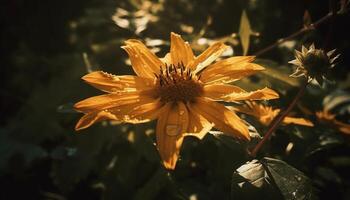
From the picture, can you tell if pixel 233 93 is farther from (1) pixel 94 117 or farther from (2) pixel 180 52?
(1) pixel 94 117

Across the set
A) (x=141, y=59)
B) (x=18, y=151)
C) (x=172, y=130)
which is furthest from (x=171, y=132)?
(x=18, y=151)

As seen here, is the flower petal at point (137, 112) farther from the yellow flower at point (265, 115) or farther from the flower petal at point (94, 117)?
the yellow flower at point (265, 115)

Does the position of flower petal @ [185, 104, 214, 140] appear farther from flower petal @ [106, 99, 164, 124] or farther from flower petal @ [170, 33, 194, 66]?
flower petal @ [170, 33, 194, 66]

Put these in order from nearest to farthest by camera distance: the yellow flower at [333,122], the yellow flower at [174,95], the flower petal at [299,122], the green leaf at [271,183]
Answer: the green leaf at [271,183], the yellow flower at [174,95], the flower petal at [299,122], the yellow flower at [333,122]

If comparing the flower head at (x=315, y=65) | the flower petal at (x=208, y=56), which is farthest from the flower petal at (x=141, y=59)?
the flower head at (x=315, y=65)

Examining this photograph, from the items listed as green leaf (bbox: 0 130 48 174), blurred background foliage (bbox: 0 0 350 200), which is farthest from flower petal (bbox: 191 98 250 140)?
green leaf (bbox: 0 130 48 174)

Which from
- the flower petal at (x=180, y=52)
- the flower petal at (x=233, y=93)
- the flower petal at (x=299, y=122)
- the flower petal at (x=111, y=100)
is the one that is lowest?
the flower petal at (x=299, y=122)
